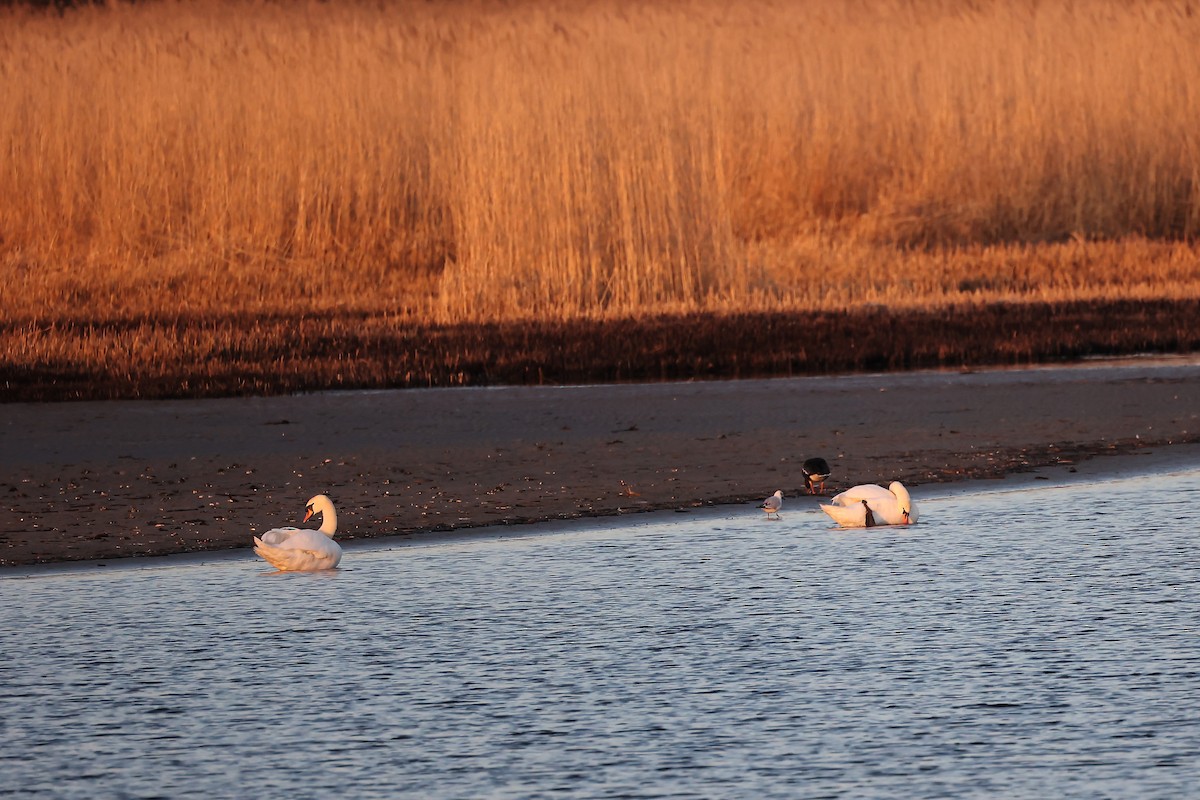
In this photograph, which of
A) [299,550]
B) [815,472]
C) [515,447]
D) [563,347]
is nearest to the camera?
[299,550]

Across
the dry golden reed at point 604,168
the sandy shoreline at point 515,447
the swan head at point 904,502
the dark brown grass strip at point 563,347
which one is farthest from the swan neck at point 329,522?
the dry golden reed at point 604,168

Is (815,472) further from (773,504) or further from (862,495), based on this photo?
(862,495)

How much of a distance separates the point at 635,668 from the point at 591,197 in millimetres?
11110

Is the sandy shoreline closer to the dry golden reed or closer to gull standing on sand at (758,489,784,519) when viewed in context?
gull standing on sand at (758,489,784,519)

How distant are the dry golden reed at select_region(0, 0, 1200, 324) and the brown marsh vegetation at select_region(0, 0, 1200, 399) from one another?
1.4 inches

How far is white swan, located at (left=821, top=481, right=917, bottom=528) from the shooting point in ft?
26.9

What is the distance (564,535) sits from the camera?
26.7ft

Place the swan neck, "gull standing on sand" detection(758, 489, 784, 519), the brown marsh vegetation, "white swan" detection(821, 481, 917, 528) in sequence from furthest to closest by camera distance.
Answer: the brown marsh vegetation < "gull standing on sand" detection(758, 489, 784, 519) < "white swan" detection(821, 481, 917, 528) < the swan neck

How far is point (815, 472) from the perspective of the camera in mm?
8914

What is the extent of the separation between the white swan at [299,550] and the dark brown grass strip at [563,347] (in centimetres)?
497

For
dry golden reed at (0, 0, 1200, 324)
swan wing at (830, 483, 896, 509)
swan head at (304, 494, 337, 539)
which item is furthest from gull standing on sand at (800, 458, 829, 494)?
dry golden reed at (0, 0, 1200, 324)

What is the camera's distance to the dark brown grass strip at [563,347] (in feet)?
42.2

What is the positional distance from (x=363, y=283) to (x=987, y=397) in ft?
A: 26.7

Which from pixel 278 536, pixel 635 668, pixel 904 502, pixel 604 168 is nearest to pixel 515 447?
pixel 904 502
